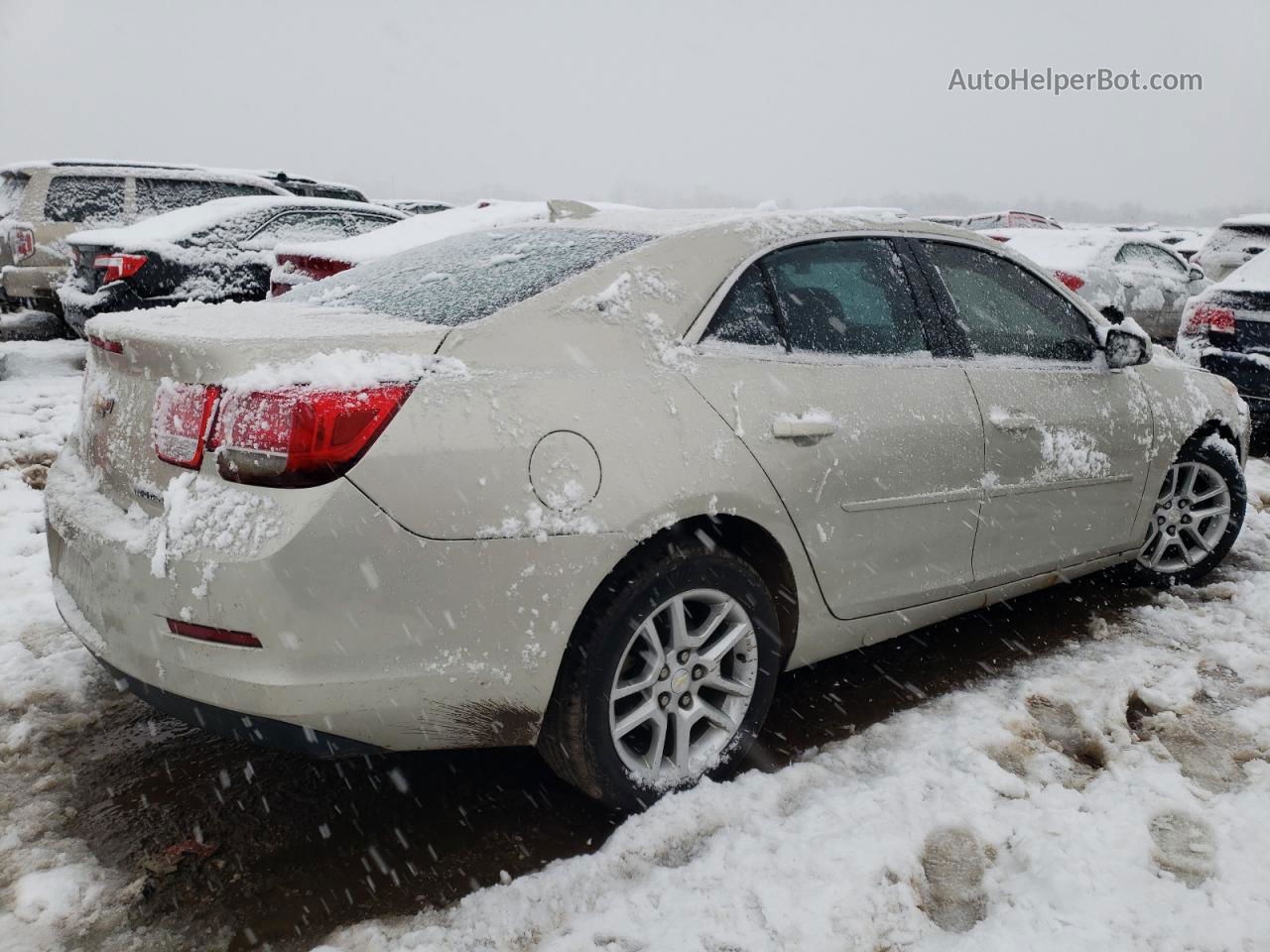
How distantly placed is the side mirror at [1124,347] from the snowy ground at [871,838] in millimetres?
1107

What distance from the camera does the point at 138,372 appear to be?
7.53ft

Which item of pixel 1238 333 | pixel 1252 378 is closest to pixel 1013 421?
pixel 1252 378

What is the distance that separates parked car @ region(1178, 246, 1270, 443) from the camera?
6.51 m

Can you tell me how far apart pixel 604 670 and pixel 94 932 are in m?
1.22

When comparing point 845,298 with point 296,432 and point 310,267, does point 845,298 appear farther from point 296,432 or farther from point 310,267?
point 310,267

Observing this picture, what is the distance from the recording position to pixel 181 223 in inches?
327

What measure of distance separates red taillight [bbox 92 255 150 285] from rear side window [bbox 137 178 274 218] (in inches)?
99.7

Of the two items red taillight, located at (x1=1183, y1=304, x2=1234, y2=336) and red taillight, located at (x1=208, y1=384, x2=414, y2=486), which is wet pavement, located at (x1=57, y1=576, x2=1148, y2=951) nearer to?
red taillight, located at (x1=208, y1=384, x2=414, y2=486)

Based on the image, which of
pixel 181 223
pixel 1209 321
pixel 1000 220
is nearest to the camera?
pixel 1209 321

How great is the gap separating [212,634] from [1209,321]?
6927 millimetres

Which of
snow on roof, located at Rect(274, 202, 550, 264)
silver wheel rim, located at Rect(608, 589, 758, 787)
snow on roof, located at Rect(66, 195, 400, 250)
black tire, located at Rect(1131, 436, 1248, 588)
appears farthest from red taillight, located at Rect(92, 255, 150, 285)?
black tire, located at Rect(1131, 436, 1248, 588)

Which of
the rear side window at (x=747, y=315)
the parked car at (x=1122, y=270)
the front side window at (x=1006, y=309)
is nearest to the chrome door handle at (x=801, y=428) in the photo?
the rear side window at (x=747, y=315)

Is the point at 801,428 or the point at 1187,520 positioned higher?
the point at 801,428

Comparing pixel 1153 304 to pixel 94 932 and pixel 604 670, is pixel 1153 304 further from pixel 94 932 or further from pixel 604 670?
pixel 94 932
